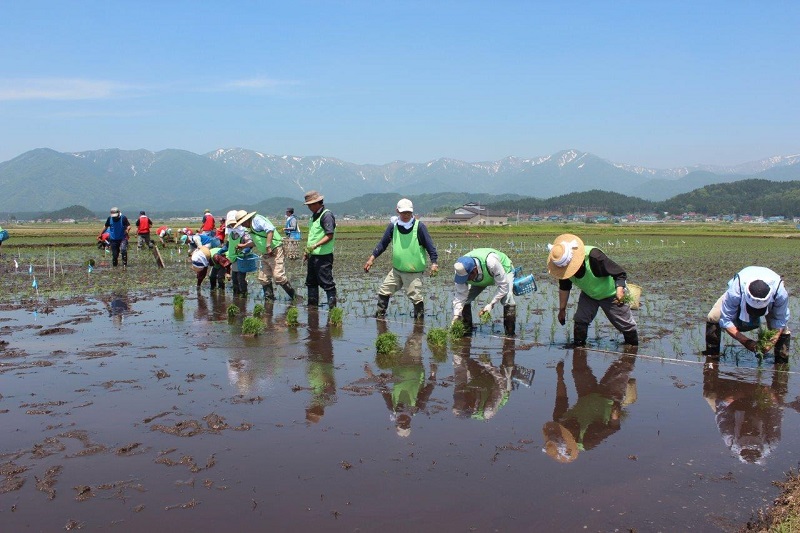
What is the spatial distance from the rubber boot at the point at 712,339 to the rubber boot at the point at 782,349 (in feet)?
2.11

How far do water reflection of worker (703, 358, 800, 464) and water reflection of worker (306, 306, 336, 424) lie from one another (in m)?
3.24

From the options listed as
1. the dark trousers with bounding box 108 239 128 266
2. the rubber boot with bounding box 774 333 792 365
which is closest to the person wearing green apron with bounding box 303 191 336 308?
the rubber boot with bounding box 774 333 792 365

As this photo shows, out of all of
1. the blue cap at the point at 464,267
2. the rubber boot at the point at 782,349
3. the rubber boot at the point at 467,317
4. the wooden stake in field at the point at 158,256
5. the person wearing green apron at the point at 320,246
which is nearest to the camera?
the rubber boot at the point at 782,349

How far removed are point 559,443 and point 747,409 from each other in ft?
6.53

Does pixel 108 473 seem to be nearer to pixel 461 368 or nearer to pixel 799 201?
pixel 461 368

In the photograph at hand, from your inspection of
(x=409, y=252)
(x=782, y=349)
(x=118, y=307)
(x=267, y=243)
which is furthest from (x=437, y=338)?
(x=118, y=307)

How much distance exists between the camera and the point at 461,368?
291 inches

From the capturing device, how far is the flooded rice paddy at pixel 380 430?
4.01 m

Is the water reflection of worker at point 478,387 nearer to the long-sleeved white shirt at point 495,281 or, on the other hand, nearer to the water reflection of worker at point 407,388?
the water reflection of worker at point 407,388

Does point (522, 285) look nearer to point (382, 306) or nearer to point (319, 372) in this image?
point (382, 306)

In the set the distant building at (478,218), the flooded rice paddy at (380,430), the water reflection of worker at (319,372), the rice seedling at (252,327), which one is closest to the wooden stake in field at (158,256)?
the flooded rice paddy at (380,430)

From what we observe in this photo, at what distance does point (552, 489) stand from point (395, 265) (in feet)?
20.8

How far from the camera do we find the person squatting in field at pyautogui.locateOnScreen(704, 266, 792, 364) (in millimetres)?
6977

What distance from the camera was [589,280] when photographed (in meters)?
8.24
